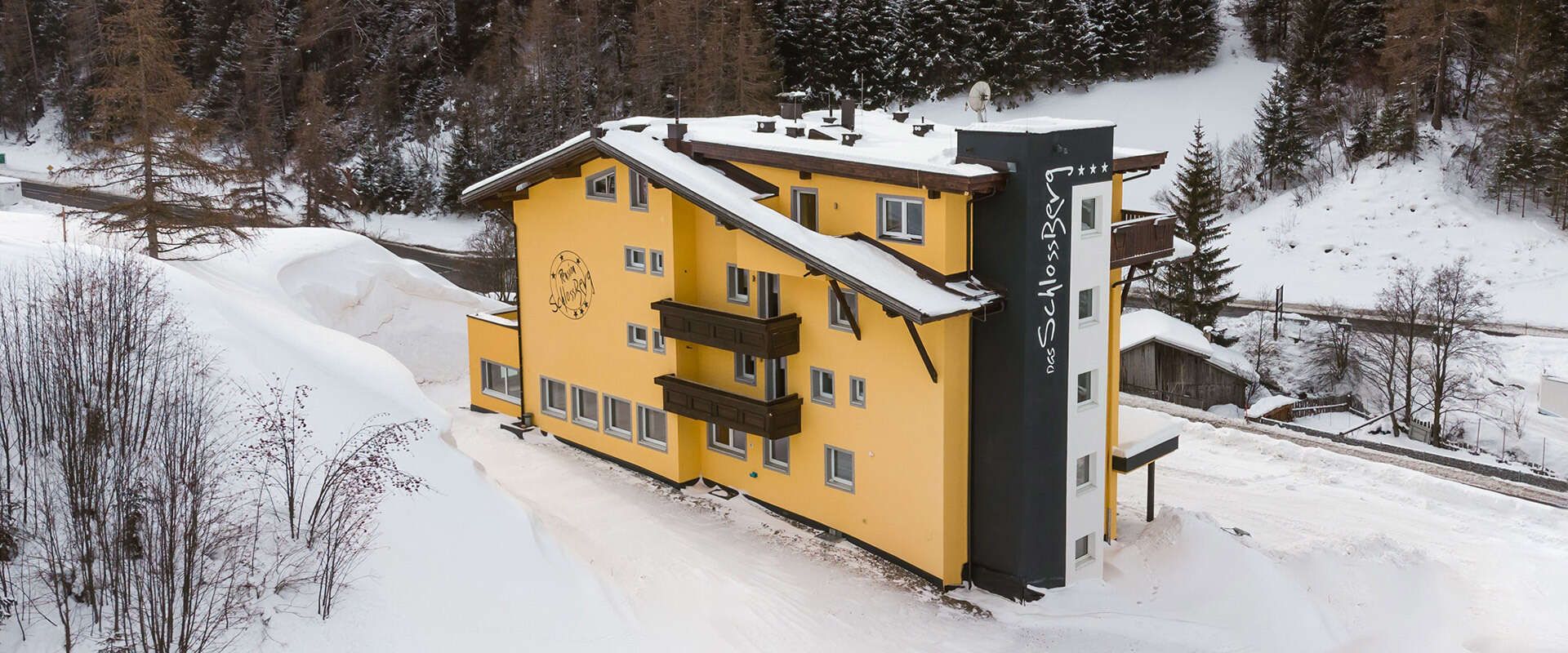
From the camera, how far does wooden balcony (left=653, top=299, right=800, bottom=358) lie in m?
24.6

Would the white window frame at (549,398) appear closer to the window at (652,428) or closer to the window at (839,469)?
the window at (652,428)

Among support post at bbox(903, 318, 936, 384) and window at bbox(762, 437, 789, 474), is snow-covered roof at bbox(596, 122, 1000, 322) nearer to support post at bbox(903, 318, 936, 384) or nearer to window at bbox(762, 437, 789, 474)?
support post at bbox(903, 318, 936, 384)

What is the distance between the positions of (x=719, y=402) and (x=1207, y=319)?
89.6ft

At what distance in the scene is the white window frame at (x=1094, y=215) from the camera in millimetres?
22703

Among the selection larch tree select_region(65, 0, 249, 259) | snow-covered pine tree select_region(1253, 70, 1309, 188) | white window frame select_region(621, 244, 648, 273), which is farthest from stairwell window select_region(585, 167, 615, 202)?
snow-covered pine tree select_region(1253, 70, 1309, 188)

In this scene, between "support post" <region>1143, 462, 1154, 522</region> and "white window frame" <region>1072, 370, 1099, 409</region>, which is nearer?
"white window frame" <region>1072, 370, 1099, 409</region>

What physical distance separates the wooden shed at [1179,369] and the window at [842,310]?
19099 mm

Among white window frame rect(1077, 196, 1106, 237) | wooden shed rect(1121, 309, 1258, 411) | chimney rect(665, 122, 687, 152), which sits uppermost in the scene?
chimney rect(665, 122, 687, 152)

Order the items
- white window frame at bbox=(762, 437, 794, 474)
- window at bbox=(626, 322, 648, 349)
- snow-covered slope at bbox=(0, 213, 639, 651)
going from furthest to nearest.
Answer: window at bbox=(626, 322, 648, 349) → white window frame at bbox=(762, 437, 794, 474) → snow-covered slope at bbox=(0, 213, 639, 651)

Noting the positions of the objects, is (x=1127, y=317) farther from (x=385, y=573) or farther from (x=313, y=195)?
(x=313, y=195)

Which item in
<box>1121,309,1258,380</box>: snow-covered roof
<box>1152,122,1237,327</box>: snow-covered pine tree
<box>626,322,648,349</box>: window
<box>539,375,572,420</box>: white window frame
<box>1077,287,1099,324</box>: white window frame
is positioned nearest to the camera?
<box>1077,287,1099,324</box>: white window frame

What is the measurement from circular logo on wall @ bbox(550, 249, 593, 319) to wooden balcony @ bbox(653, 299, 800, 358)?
2.98m

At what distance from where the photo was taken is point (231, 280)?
104ft

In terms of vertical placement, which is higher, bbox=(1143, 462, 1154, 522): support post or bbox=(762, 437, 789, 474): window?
bbox=(762, 437, 789, 474): window
